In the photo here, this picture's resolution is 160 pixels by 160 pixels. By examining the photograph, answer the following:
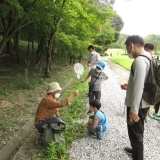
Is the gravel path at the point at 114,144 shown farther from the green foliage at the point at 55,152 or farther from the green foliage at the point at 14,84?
the green foliage at the point at 14,84

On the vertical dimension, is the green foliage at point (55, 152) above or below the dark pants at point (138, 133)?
below

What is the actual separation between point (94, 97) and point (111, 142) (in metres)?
1.90

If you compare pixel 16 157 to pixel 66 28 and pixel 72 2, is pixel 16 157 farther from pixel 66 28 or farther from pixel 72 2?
pixel 66 28

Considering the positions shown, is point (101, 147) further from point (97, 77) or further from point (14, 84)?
point (14, 84)

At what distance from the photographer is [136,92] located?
2795 millimetres

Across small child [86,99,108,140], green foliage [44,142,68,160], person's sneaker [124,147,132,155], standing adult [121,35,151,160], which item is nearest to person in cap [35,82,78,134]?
green foliage [44,142,68,160]

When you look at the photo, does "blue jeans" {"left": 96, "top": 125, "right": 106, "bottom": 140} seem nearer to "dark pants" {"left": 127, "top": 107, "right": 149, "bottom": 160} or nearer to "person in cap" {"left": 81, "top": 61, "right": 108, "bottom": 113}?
"dark pants" {"left": 127, "top": 107, "right": 149, "bottom": 160}

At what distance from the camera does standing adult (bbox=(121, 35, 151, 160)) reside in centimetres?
277

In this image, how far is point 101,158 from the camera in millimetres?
3670

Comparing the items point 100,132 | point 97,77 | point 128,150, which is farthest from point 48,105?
point 97,77

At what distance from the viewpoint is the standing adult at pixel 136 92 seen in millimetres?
2768

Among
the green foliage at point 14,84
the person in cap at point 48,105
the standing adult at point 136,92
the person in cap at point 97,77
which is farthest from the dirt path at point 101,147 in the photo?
the green foliage at point 14,84

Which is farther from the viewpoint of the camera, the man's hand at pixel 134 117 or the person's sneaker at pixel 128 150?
the person's sneaker at pixel 128 150

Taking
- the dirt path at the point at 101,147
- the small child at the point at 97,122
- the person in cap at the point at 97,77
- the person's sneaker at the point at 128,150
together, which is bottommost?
the dirt path at the point at 101,147
